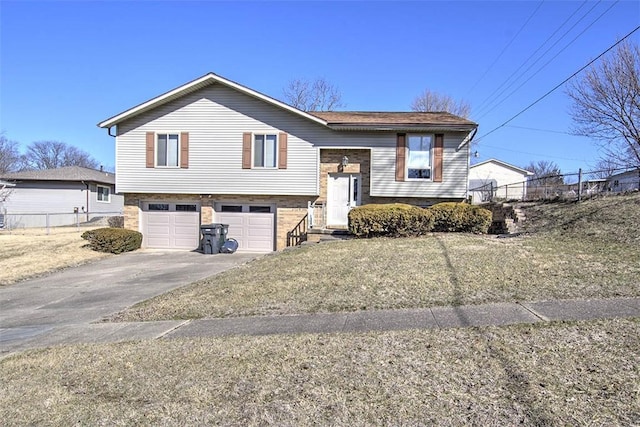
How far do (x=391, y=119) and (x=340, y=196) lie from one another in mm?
3833

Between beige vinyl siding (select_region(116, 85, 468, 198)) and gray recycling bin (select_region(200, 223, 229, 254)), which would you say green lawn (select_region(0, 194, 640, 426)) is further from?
beige vinyl siding (select_region(116, 85, 468, 198))

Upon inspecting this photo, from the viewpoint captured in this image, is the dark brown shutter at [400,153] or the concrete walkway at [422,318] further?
the dark brown shutter at [400,153]

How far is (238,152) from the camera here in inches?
688

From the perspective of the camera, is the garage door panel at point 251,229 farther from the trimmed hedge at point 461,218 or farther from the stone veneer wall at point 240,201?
the trimmed hedge at point 461,218

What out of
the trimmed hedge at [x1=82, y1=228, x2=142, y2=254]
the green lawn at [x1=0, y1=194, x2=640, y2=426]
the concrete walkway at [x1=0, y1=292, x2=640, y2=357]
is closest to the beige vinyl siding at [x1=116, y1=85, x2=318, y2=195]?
the trimmed hedge at [x1=82, y1=228, x2=142, y2=254]

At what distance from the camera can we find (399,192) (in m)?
16.8

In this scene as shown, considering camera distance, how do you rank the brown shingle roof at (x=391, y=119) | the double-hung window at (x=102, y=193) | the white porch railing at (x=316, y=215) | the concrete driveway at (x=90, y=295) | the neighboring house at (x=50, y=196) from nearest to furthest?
1. the concrete driveway at (x=90, y=295)
2. the brown shingle roof at (x=391, y=119)
3. the white porch railing at (x=316, y=215)
4. the neighboring house at (x=50, y=196)
5. the double-hung window at (x=102, y=193)

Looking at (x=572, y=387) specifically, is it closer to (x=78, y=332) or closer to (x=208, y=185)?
(x=78, y=332)

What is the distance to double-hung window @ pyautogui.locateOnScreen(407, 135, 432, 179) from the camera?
1697 cm

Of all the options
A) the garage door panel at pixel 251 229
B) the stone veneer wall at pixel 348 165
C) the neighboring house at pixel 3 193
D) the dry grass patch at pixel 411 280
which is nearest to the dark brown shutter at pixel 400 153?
the stone veneer wall at pixel 348 165

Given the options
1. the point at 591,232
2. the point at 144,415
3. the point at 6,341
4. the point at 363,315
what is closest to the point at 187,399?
the point at 144,415

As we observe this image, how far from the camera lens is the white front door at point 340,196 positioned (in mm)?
17422

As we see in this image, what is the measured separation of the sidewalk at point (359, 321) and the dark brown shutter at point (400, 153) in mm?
11284

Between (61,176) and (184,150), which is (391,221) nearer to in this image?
(184,150)
